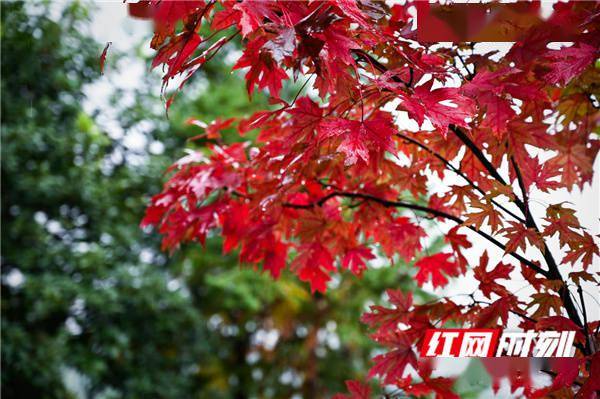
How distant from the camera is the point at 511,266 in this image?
107 centimetres

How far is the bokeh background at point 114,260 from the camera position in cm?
337

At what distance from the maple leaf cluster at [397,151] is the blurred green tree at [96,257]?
7.41ft

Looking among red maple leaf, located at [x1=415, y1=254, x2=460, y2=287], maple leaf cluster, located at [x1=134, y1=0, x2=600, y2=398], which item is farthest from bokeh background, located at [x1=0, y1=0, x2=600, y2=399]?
maple leaf cluster, located at [x1=134, y1=0, x2=600, y2=398]

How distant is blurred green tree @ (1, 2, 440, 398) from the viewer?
3346mm

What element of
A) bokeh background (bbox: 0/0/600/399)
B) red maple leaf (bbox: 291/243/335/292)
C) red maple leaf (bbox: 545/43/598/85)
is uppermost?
bokeh background (bbox: 0/0/600/399)

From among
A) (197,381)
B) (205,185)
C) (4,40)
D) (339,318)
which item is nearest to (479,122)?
(205,185)

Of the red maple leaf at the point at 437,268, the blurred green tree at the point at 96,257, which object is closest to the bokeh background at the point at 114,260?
the blurred green tree at the point at 96,257

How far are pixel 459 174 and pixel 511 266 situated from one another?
0.59 ft

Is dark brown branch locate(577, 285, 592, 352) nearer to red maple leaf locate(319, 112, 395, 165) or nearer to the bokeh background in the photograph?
red maple leaf locate(319, 112, 395, 165)

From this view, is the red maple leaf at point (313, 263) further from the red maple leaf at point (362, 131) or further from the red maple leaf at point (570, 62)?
the red maple leaf at point (570, 62)

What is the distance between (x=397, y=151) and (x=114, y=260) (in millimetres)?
2934

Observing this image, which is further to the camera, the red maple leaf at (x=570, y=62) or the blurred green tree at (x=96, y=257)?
the blurred green tree at (x=96, y=257)

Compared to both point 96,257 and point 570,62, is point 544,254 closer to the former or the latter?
point 570,62

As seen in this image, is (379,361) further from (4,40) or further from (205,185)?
(4,40)
